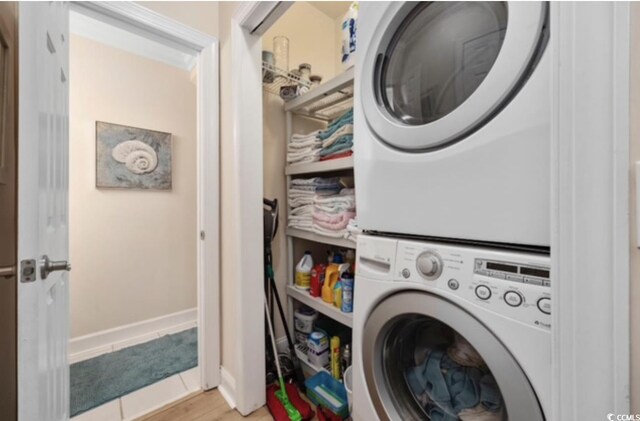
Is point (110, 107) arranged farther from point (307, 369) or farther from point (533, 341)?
point (533, 341)

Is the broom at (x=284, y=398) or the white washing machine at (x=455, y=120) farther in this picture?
the broom at (x=284, y=398)

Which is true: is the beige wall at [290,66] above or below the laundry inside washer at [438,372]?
above

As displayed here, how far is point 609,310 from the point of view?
0.38m

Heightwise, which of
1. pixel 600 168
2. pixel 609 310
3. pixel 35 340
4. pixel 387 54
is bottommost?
pixel 35 340

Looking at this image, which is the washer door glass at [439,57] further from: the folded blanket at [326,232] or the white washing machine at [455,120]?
the folded blanket at [326,232]

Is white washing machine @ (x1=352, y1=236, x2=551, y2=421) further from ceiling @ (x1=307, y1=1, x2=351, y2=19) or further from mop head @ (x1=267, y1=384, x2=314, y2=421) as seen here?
ceiling @ (x1=307, y1=1, x2=351, y2=19)

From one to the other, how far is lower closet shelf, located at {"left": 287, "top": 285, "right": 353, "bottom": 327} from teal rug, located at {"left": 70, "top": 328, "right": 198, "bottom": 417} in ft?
A: 2.89

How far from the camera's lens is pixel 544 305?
1.57 ft

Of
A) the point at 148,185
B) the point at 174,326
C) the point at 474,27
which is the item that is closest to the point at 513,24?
the point at 474,27

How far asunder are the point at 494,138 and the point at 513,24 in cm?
21

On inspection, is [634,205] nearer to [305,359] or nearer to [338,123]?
[338,123]

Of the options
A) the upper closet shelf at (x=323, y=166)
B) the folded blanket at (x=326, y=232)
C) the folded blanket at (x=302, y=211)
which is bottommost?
the folded blanket at (x=326, y=232)

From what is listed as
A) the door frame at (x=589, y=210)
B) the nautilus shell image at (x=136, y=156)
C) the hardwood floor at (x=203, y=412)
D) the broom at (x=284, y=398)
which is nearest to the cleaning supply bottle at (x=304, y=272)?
the broom at (x=284, y=398)

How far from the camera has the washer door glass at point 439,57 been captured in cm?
59
